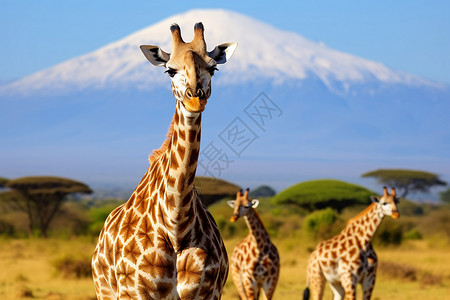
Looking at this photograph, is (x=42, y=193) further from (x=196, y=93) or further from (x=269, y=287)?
(x=196, y=93)

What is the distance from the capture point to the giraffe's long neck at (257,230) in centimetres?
1067

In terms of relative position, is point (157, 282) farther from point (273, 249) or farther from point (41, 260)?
point (41, 260)

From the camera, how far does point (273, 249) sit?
10.7 metres

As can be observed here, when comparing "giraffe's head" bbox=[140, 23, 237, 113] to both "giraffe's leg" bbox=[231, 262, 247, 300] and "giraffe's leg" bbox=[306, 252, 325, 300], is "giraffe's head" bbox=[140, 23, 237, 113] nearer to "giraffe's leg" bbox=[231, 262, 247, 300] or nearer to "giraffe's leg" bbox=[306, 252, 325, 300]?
"giraffe's leg" bbox=[306, 252, 325, 300]

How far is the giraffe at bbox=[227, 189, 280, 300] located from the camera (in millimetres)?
10320

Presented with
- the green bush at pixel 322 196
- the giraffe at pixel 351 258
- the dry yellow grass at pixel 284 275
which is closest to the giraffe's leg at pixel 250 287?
the giraffe at pixel 351 258

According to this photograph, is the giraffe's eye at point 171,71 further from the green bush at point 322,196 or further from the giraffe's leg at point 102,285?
the green bush at point 322,196

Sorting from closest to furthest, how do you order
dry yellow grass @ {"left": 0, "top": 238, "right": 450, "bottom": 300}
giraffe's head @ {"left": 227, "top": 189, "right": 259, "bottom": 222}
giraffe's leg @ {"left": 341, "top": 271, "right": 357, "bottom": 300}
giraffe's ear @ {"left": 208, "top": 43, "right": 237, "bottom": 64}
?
giraffe's ear @ {"left": 208, "top": 43, "right": 237, "bottom": 64} < giraffe's leg @ {"left": 341, "top": 271, "right": 357, "bottom": 300} < giraffe's head @ {"left": 227, "top": 189, "right": 259, "bottom": 222} < dry yellow grass @ {"left": 0, "top": 238, "right": 450, "bottom": 300}

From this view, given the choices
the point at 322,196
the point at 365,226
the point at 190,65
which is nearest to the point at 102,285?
the point at 190,65

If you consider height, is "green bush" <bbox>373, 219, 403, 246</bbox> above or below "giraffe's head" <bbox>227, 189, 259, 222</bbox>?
below

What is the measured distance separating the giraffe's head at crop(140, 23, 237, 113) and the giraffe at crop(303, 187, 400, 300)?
586 centimetres

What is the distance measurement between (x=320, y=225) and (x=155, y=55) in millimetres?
22919

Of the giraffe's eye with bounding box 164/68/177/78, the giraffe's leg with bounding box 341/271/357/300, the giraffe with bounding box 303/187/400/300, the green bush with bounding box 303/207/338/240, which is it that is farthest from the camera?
the green bush with bounding box 303/207/338/240

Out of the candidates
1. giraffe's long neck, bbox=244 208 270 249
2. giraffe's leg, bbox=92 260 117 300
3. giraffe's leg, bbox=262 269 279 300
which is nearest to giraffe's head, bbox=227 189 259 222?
giraffe's long neck, bbox=244 208 270 249
